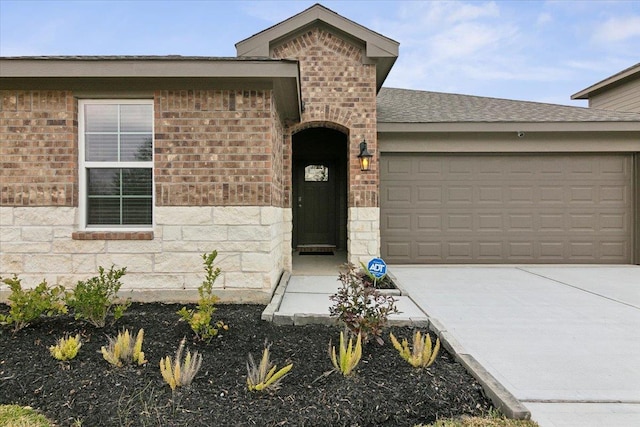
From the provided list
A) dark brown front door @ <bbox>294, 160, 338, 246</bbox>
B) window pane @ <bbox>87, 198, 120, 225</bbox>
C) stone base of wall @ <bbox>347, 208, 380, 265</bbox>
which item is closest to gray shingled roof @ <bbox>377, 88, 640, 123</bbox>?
stone base of wall @ <bbox>347, 208, 380, 265</bbox>

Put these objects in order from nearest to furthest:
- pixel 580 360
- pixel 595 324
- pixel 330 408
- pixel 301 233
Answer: pixel 330 408
pixel 580 360
pixel 595 324
pixel 301 233

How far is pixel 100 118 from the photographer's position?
503 centimetres

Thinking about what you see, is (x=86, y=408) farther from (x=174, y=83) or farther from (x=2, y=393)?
(x=174, y=83)

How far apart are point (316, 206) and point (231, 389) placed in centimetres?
795

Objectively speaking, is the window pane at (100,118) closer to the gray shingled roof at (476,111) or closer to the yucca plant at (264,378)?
the yucca plant at (264,378)

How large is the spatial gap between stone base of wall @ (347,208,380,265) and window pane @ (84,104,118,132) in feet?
14.0

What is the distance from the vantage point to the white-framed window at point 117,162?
499 cm

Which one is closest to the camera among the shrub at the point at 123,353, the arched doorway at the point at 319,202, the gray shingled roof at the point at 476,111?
the shrub at the point at 123,353

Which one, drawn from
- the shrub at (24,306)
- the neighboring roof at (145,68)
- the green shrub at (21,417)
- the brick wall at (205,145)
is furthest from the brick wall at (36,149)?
the green shrub at (21,417)

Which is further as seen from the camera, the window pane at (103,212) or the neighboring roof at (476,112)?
the neighboring roof at (476,112)

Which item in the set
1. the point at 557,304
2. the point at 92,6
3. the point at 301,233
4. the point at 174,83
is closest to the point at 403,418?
the point at 557,304

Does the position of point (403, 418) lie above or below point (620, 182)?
below

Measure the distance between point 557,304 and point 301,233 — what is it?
21.7 feet

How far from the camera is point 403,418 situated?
8.24 ft
